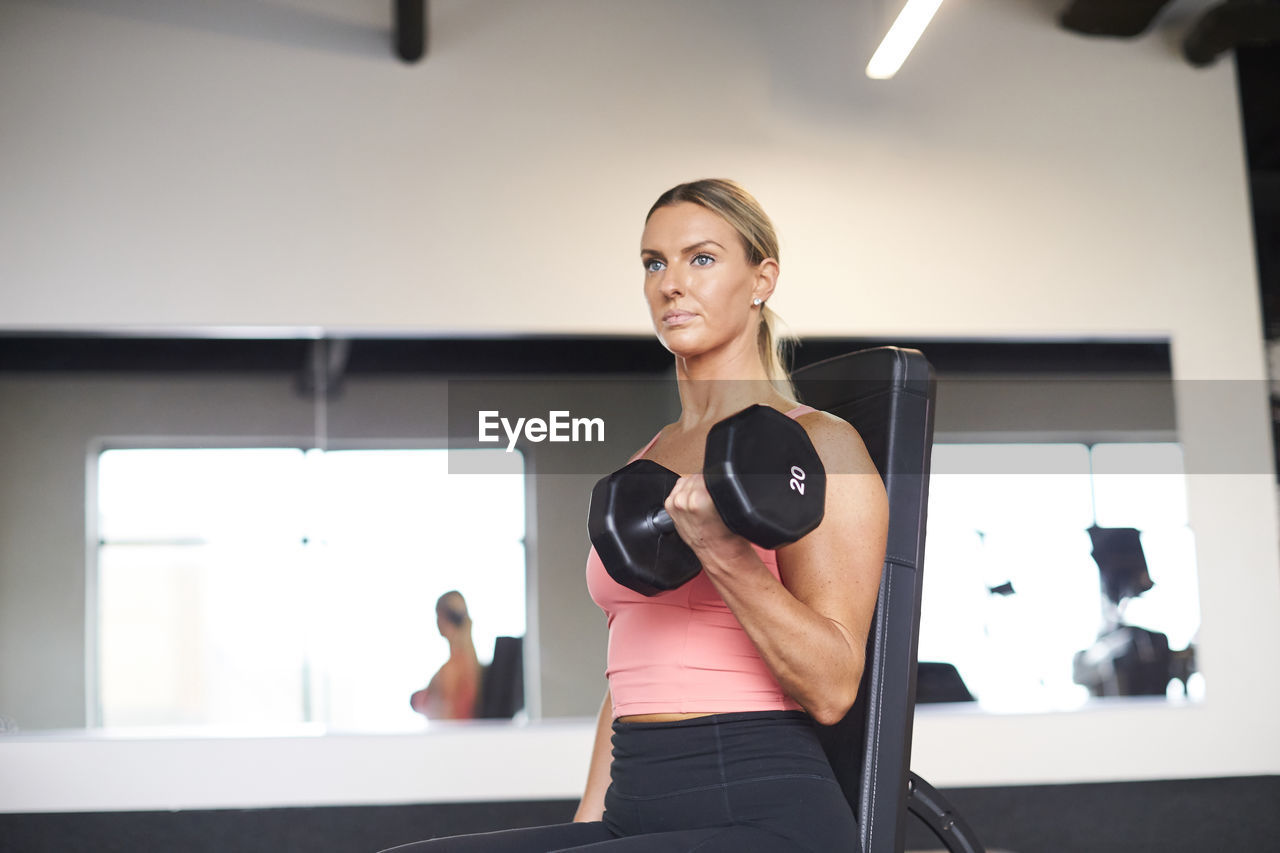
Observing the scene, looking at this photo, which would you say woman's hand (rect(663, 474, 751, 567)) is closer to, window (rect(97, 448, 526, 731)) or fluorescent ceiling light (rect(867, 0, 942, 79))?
fluorescent ceiling light (rect(867, 0, 942, 79))

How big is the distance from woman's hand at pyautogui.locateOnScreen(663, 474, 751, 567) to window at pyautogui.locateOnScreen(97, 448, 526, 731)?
2.26 m

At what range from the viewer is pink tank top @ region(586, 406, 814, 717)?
1.11 metres

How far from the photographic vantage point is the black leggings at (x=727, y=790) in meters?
1.02

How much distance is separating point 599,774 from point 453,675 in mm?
1969

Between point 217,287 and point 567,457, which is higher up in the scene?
point 217,287

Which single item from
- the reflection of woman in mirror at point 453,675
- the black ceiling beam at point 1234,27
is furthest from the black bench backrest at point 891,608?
the black ceiling beam at point 1234,27

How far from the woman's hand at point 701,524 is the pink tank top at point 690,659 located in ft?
0.60

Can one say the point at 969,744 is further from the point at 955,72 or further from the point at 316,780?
the point at 955,72

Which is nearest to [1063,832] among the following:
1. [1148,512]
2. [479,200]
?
[1148,512]

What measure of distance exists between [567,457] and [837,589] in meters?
0.71

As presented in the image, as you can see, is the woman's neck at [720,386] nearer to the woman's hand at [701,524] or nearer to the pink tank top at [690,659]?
the pink tank top at [690,659]

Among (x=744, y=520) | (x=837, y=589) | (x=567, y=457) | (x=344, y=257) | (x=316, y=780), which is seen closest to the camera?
(x=744, y=520)

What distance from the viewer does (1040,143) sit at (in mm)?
3650

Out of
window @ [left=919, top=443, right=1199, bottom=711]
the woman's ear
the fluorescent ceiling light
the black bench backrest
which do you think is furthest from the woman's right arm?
window @ [left=919, top=443, right=1199, bottom=711]
